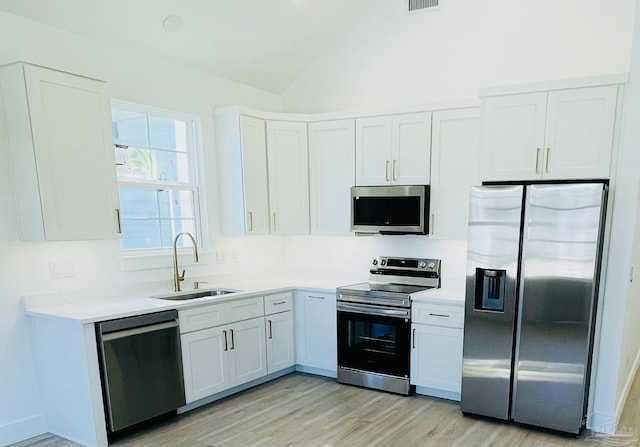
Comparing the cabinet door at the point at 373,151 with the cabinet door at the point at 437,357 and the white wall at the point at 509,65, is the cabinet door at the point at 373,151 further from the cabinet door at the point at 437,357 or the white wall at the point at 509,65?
the cabinet door at the point at 437,357

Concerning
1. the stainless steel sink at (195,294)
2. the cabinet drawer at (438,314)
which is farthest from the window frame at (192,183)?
the cabinet drawer at (438,314)

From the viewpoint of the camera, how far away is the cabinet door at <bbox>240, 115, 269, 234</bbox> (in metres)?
3.82

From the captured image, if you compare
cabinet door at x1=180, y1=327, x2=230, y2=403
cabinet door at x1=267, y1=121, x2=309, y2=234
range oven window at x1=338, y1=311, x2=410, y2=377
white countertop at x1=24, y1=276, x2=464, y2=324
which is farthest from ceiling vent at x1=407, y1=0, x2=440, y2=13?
cabinet door at x1=180, y1=327, x2=230, y2=403

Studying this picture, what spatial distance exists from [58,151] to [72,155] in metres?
0.08

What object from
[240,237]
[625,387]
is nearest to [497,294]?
[625,387]

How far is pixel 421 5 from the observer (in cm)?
375

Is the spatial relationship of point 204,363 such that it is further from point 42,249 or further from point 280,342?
point 42,249

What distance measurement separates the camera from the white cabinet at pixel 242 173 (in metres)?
3.81

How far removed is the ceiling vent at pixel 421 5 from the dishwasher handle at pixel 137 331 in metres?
3.38

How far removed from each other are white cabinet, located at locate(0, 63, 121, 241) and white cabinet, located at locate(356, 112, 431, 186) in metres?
2.11

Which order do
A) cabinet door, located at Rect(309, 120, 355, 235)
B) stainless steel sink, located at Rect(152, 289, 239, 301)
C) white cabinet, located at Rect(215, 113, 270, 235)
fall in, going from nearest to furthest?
stainless steel sink, located at Rect(152, 289, 239, 301)
white cabinet, located at Rect(215, 113, 270, 235)
cabinet door, located at Rect(309, 120, 355, 235)

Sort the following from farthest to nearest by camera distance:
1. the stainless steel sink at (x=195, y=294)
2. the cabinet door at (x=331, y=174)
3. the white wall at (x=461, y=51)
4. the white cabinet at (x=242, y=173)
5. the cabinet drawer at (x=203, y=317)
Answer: the cabinet door at (x=331, y=174), the white cabinet at (x=242, y=173), the stainless steel sink at (x=195, y=294), the white wall at (x=461, y=51), the cabinet drawer at (x=203, y=317)

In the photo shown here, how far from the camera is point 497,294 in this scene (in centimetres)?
291

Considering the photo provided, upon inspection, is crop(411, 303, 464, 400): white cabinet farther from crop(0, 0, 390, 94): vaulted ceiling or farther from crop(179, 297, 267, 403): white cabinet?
crop(0, 0, 390, 94): vaulted ceiling
